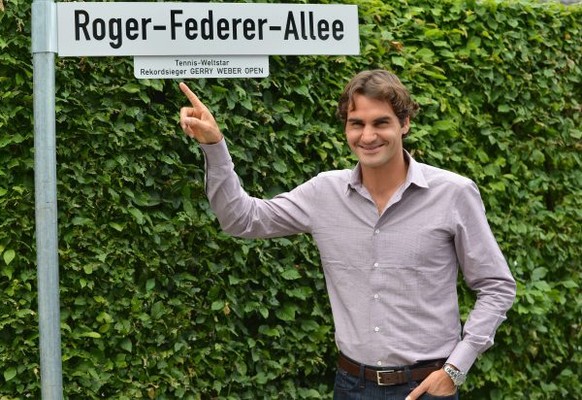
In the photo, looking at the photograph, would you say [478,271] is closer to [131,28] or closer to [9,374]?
[131,28]

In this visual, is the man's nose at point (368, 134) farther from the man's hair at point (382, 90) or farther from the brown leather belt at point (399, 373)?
the brown leather belt at point (399, 373)

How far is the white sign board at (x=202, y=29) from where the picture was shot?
135 inches

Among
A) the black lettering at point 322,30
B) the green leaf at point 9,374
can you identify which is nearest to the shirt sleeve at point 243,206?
the black lettering at point 322,30

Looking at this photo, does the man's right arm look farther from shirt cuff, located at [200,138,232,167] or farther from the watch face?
the watch face

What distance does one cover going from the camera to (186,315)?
455 cm

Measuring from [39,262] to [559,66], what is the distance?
3.70 m

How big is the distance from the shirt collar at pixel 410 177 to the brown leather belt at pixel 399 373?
563 millimetres

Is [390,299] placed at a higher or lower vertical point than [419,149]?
lower

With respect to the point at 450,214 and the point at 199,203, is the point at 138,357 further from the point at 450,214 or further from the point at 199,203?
the point at 450,214

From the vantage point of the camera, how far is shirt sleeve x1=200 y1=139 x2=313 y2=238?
10.9 ft

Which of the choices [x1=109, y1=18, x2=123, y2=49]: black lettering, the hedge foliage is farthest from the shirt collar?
the hedge foliage

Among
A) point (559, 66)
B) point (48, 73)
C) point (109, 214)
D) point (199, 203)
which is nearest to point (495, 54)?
point (559, 66)

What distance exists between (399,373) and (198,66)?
3.99 ft

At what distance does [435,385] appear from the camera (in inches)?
126
